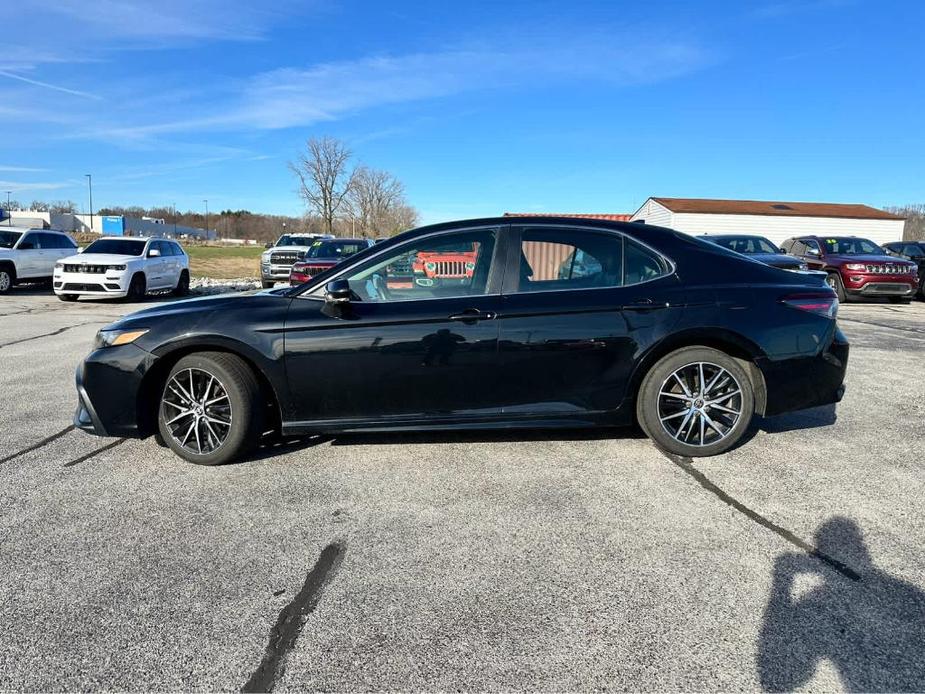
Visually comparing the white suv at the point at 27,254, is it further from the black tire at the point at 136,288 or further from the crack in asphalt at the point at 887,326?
the crack in asphalt at the point at 887,326

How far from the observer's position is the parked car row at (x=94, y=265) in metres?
14.0

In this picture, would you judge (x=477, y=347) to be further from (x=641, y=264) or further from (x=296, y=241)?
(x=296, y=241)

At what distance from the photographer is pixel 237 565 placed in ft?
8.98

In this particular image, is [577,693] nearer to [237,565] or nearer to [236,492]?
[237,565]

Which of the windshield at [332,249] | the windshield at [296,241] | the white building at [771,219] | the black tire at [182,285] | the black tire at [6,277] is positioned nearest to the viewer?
the windshield at [332,249]

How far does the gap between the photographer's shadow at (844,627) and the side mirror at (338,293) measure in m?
2.75

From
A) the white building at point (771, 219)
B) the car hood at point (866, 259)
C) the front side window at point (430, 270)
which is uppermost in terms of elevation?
the white building at point (771, 219)

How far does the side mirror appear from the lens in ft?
12.2

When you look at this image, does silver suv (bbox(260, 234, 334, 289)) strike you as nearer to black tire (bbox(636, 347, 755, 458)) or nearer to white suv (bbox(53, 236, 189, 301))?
white suv (bbox(53, 236, 189, 301))

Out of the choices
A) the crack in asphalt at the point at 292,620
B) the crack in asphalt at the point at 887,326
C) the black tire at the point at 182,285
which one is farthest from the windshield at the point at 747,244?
the black tire at the point at 182,285

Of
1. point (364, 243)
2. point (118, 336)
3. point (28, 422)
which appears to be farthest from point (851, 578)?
point (364, 243)

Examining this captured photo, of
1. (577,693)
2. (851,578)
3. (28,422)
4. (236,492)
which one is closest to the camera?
(577,693)

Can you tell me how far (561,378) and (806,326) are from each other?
1.74 metres

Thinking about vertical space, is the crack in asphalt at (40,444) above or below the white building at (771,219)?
Answer: below
